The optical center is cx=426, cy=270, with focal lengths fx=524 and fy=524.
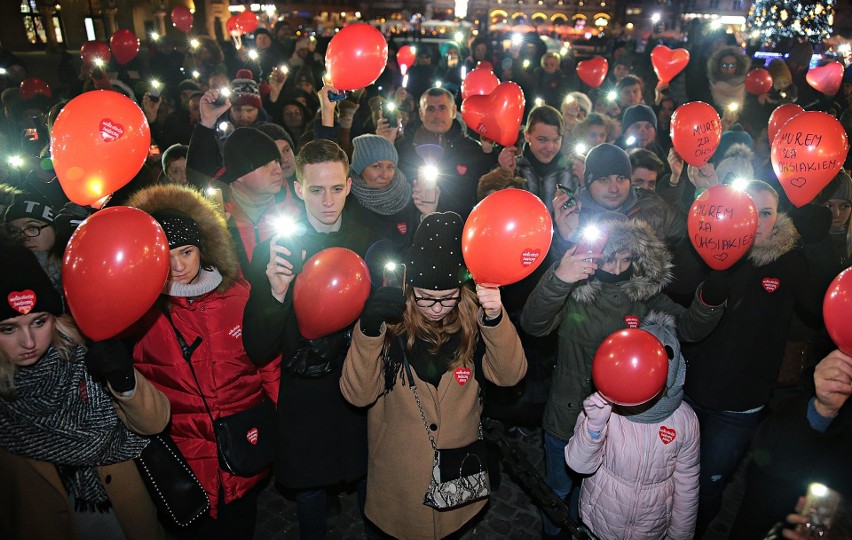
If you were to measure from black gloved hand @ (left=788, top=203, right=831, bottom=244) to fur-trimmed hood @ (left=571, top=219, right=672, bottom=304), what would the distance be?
1.57 m

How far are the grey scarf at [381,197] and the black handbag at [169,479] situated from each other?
6.83 feet

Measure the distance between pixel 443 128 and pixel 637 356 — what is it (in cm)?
392

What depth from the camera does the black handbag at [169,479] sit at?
8.55 feet

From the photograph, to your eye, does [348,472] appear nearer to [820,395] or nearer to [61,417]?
[61,417]

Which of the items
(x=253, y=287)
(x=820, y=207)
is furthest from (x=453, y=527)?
(x=820, y=207)

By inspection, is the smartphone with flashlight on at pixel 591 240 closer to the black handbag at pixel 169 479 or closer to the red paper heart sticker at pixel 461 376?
the red paper heart sticker at pixel 461 376

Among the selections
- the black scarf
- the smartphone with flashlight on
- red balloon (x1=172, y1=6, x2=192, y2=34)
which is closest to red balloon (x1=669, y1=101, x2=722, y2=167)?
the smartphone with flashlight on

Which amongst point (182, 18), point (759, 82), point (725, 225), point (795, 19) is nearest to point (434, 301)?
point (725, 225)

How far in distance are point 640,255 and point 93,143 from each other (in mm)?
3023

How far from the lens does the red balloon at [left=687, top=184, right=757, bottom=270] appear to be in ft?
8.86

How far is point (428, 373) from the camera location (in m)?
2.58

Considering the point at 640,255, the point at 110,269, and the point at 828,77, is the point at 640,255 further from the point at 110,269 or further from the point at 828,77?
the point at 828,77

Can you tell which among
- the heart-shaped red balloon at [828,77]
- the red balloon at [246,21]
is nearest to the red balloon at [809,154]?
the heart-shaped red balloon at [828,77]

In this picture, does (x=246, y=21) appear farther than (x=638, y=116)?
Yes
